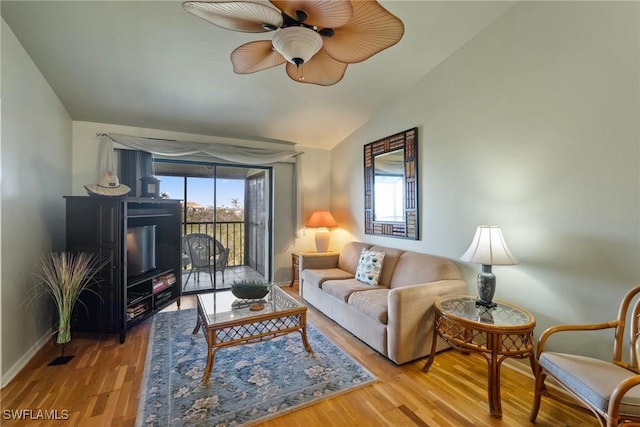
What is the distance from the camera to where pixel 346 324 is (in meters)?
2.98

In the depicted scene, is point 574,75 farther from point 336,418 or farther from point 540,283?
point 336,418

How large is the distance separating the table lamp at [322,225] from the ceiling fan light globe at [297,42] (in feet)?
10.4

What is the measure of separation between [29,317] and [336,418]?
2717mm

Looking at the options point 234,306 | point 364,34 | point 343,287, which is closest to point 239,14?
point 364,34

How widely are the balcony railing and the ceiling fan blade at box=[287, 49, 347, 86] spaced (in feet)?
10.1

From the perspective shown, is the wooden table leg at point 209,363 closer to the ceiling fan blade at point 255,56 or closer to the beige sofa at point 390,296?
the beige sofa at point 390,296

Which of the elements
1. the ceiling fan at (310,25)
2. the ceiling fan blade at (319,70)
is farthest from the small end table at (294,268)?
the ceiling fan at (310,25)

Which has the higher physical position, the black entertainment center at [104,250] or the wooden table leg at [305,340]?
the black entertainment center at [104,250]

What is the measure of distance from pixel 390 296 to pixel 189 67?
9.38 ft

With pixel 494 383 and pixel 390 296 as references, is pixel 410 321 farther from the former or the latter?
pixel 494 383

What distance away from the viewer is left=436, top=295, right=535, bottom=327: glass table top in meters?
1.96

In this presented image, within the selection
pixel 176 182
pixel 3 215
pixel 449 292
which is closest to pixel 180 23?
pixel 3 215

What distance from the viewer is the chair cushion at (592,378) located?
1289 millimetres

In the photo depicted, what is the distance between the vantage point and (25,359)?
2.32 metres
